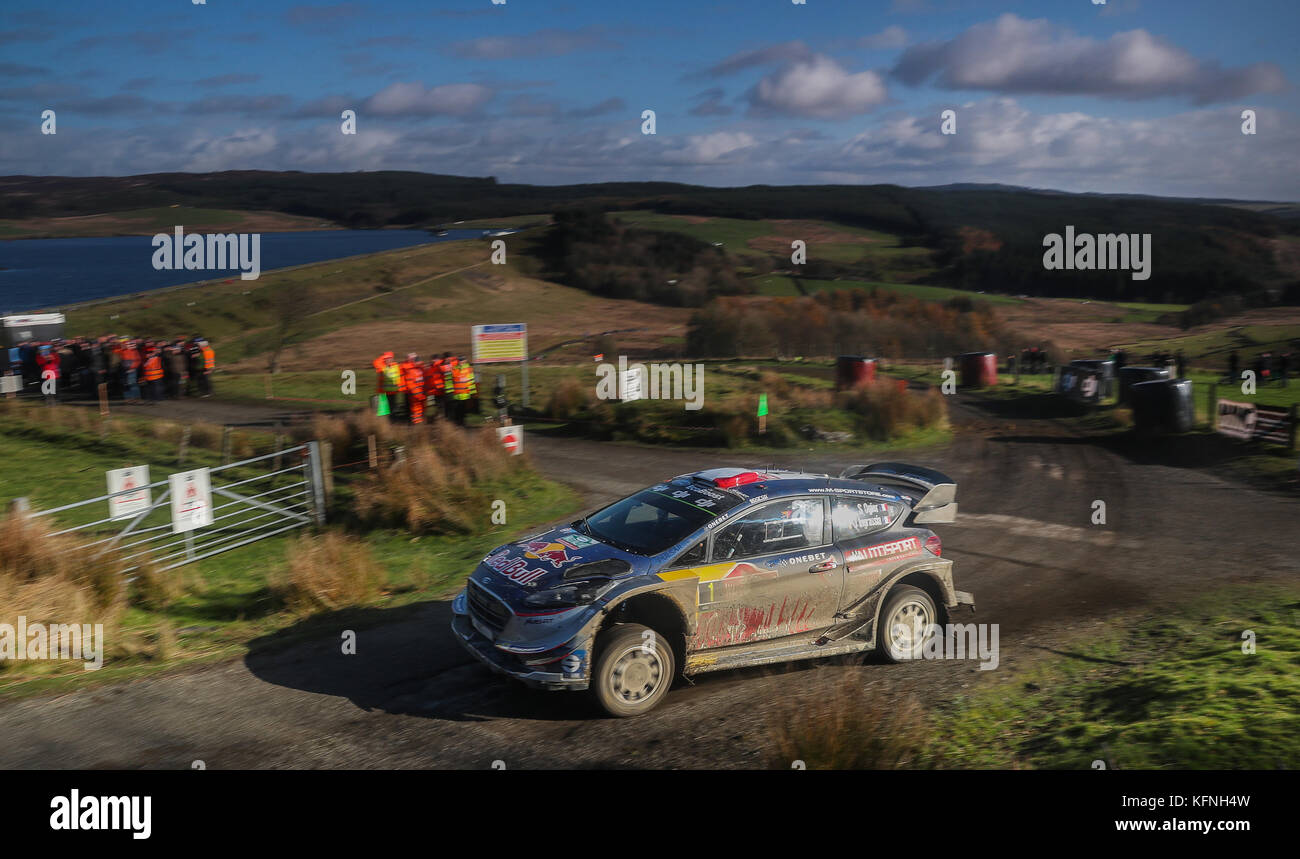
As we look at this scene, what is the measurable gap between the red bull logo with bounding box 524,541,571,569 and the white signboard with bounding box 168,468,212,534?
599 cm

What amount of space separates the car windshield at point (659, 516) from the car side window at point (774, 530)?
8.4 inches

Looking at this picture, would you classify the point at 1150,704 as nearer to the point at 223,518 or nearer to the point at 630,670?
the point at 630,670

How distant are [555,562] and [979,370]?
1255 inches

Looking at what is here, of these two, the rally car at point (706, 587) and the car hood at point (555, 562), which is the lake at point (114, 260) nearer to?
the car hood at point (555, 562)

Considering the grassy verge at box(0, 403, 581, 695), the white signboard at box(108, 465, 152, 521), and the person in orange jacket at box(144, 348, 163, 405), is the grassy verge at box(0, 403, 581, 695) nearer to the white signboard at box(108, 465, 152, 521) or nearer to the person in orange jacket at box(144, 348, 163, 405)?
the white signboard at box(108, 465, 152, 521)

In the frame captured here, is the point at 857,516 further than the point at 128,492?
No

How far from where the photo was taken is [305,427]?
1998cm

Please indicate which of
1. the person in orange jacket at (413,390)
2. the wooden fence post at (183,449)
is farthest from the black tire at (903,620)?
the person in orange jacket at (413,390)

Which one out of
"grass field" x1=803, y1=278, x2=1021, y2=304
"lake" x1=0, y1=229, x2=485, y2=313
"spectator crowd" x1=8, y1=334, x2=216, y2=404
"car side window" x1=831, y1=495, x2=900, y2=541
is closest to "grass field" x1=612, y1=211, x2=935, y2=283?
"grass field" x1=803, y1=278, x2=1021, y2=304

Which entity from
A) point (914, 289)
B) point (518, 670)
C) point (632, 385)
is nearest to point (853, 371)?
point (632, 385)

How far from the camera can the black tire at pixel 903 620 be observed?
26.9 ft

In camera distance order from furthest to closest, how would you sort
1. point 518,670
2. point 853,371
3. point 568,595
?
point 853,371, point 568,595, point 518,670

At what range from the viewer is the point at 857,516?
8.35 metres

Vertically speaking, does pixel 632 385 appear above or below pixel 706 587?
above
